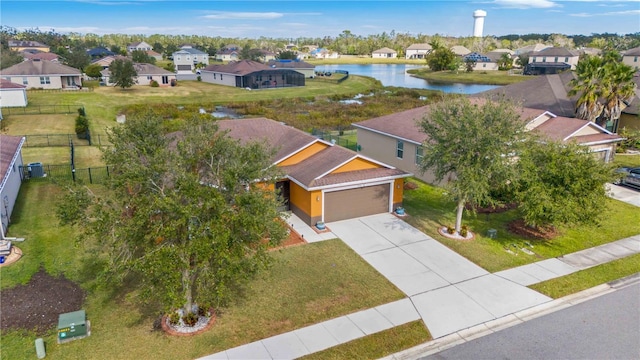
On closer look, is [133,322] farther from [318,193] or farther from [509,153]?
[509,153]

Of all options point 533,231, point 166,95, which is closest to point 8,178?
point 533,231

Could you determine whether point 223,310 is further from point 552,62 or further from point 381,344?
point 552,62

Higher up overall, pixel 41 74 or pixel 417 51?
pixel 417 51

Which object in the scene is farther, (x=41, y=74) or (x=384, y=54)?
(x=384, y=54)

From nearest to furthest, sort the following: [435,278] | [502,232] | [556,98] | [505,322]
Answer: [505,322]
[435,278]
[502,232]
[556,98]

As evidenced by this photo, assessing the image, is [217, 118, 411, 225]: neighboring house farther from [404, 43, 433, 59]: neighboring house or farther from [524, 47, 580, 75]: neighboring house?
[404, 43, 433, 59]: neighboring house

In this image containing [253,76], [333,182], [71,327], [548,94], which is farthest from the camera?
[253,76]
